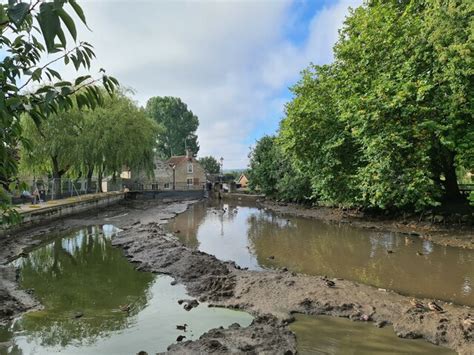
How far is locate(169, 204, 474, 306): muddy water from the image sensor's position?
9.42 m

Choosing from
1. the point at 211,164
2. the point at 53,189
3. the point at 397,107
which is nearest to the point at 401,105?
the point at 397,107

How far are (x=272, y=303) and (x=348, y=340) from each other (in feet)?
6.39

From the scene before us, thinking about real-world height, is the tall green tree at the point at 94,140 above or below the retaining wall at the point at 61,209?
above

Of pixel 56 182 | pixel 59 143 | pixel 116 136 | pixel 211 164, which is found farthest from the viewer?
pixel 211 164

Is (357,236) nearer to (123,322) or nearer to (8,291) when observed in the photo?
(123,322)

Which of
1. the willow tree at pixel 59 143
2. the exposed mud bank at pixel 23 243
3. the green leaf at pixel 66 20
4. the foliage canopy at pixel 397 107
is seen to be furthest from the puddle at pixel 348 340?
the willow tree at pixel 59 143

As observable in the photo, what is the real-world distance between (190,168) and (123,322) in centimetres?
5616

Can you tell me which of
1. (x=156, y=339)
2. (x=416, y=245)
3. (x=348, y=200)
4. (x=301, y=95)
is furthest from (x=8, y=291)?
(x=301, y=95)

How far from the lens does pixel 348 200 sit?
Answer: 1912cm

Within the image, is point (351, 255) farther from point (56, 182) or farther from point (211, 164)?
point (211, 164)

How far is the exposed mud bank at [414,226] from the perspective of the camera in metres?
14.4

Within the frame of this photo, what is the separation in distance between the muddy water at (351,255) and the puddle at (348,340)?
2629mm

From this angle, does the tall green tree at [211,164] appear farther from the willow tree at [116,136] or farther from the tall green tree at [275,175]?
the willow tree at [116,136]

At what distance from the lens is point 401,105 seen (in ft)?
45.6
